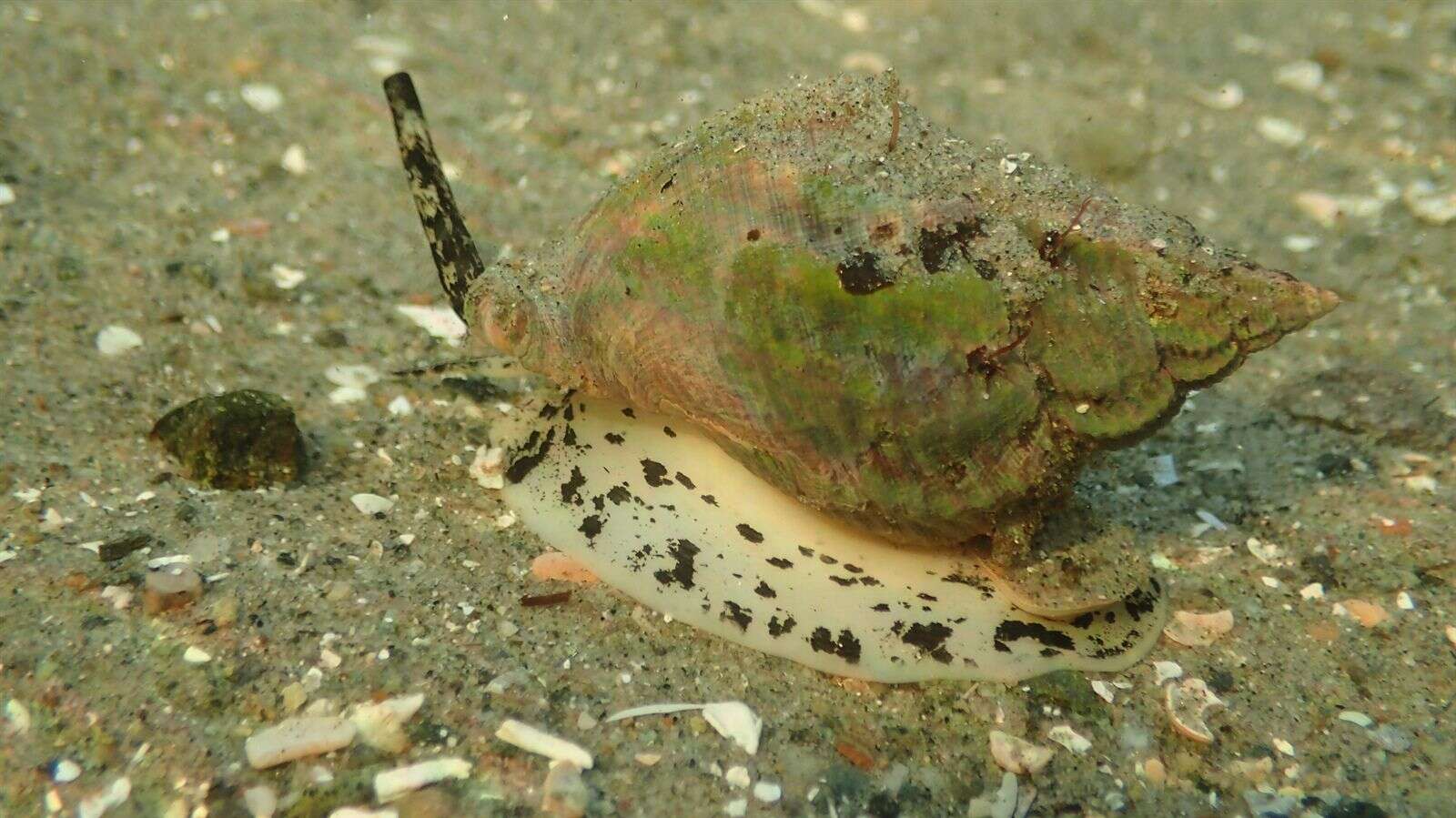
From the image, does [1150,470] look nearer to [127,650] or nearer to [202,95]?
[127,650]

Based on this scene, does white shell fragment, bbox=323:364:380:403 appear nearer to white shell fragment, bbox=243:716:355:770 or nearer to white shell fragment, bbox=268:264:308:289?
white shell fragment, bbox=268:264:308:289

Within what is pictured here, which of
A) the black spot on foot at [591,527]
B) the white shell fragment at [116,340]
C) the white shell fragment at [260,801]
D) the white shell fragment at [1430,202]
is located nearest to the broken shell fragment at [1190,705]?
the black spot on foot at [591,527]

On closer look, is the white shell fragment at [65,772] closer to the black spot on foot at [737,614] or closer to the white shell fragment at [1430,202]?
the black spot on foot at [737,614]

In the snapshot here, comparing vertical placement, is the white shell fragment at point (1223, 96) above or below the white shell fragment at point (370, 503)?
below

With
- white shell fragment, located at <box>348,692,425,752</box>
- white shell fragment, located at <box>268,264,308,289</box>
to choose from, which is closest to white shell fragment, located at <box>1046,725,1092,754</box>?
white shell fragment, located at <box>348,692,425,752</box>

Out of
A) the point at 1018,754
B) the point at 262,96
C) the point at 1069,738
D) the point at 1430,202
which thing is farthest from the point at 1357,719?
the point at 262,96

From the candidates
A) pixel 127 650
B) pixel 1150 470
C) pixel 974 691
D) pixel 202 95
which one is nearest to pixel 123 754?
pixel 127 650
